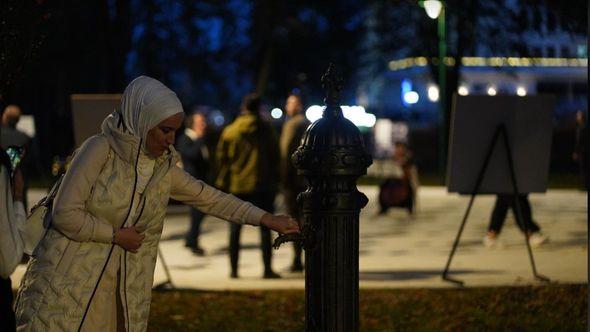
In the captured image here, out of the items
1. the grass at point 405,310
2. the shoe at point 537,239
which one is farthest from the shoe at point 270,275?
the shoe at point 537,239

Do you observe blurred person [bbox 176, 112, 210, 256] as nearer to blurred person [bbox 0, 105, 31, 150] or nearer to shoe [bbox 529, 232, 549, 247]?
blurred person [bbox 0, 105, 31, 150]

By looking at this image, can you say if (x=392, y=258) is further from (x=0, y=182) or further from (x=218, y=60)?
(x=218, y=60)

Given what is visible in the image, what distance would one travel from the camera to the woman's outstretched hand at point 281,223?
235 inches

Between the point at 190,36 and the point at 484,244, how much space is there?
23.5m

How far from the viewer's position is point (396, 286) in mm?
13055

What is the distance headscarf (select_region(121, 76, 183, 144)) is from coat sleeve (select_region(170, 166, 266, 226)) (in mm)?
483

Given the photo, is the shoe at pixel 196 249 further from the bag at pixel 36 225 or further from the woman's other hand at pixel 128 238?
the woman's other hand at pixel 128 238

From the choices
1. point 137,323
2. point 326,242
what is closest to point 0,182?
point 137,323

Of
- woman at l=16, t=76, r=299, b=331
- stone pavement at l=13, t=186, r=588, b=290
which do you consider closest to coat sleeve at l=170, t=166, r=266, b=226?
woman at l=16, t=76, r=299, b=331

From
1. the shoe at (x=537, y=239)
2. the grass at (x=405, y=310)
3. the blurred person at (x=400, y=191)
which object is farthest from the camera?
the blurred person at (x=400, y=191)

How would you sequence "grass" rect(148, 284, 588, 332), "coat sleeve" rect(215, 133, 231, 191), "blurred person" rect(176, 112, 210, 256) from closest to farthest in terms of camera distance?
"grass" rect(148, 284, 588, 332) < "coat sleeve" rect(215, 133, 231, 191) < "blurred person" rect(176, 112, 210, 256)

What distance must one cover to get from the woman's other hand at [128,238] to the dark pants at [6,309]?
0.46 metres

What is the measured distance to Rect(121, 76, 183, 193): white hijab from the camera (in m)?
5.50

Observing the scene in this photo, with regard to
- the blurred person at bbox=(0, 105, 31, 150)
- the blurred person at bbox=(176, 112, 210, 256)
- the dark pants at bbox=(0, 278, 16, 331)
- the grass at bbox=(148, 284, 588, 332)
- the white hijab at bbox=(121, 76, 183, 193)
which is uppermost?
the white hijab at bbox=(121, 76, 183, 193)
